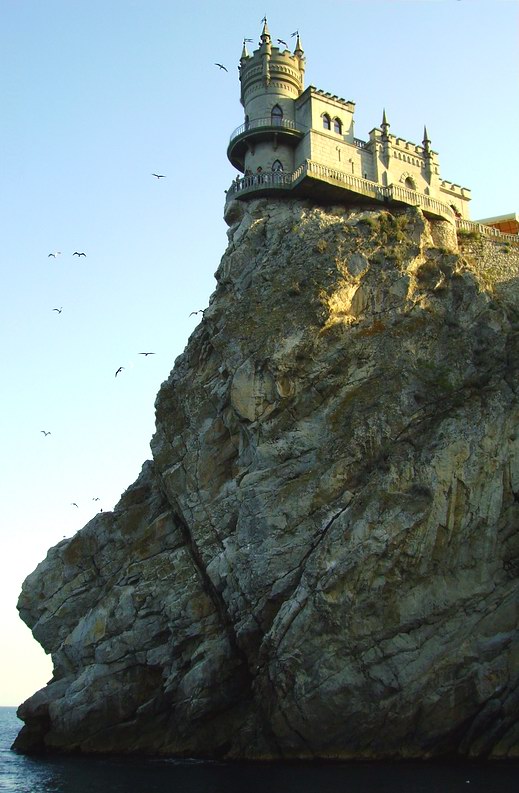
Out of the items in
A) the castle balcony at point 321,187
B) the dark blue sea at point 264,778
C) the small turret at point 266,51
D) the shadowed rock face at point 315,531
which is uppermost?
the small turret at point 266,51

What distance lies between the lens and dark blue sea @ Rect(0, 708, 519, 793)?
27688 millimetres

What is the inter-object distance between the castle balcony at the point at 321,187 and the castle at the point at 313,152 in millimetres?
57

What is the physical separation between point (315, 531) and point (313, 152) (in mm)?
23241

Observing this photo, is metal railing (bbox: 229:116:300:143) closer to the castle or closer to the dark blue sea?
the castle

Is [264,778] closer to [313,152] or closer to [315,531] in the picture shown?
[315,531]

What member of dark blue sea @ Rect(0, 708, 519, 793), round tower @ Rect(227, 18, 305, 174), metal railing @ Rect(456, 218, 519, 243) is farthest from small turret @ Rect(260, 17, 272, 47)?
dark blue sea @ Rect(0, 708, 519, 793)

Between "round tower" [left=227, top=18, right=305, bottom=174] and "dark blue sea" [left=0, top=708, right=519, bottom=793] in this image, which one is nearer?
"dark blue sea" [left=0, top=708, right=519, bottom=793]

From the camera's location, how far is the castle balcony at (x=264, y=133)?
4725 cm

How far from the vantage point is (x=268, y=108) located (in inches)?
1912

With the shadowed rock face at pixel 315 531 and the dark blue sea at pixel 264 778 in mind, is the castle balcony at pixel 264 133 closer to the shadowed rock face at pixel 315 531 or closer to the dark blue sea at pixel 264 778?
the shadowed rock face at pixel 315 531

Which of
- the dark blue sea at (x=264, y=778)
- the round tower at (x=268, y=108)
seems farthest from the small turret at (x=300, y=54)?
the dark blue sea at (x=264, y=778)

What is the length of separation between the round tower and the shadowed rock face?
12.1 feet

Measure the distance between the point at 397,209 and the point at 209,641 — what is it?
87.0 feet

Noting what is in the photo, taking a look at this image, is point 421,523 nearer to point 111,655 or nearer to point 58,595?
point 111,655
